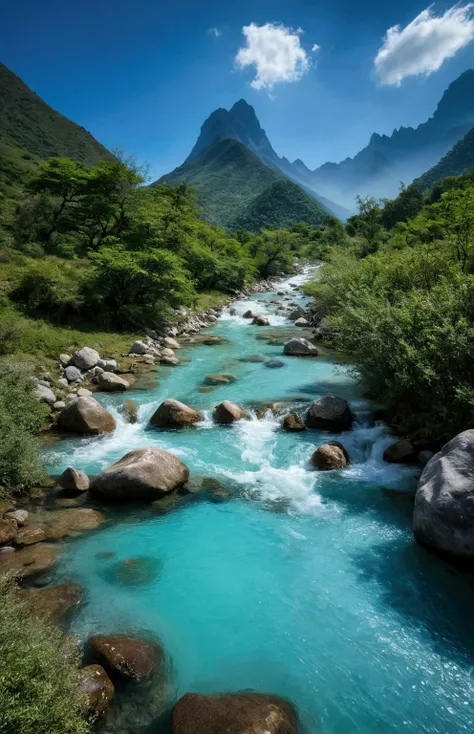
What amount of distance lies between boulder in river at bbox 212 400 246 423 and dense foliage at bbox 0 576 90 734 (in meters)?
9.39

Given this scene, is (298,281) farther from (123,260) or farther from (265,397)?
(265,397)

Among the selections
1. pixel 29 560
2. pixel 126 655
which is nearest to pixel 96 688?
pixel 126 655

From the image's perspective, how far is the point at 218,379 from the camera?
1752 centimetres

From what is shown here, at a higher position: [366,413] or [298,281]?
[298,281]

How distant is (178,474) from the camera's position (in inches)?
400

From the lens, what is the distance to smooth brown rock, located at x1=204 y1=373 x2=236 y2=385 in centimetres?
1733

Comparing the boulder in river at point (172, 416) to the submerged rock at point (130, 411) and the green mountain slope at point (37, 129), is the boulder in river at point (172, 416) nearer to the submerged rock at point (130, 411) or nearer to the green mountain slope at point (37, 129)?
the submerged rock at point (130, 411)

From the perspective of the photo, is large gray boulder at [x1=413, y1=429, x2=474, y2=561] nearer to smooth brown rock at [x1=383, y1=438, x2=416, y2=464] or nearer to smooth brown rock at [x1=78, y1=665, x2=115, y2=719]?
smooth brown rock at [x1=383, y1=438, x2=416, y2=464]

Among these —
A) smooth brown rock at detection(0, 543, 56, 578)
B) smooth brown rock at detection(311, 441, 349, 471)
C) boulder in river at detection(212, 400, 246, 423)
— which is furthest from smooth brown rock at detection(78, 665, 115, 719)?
boulder in river at detection(212, 400, 246, 423)

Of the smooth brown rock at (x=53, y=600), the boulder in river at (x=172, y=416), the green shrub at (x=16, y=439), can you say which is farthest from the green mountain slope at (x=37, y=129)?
the smooth brown rock at (x=53, y=600)

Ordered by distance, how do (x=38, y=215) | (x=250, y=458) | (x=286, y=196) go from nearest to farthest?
(x=250, y=458) → (x=38, y=215) → (x=286, y=196)

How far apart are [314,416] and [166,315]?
15.4 m

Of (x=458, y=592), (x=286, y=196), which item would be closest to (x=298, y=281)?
(x=458, y=592)

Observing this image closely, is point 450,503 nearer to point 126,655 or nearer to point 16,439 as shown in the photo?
point 126,655
